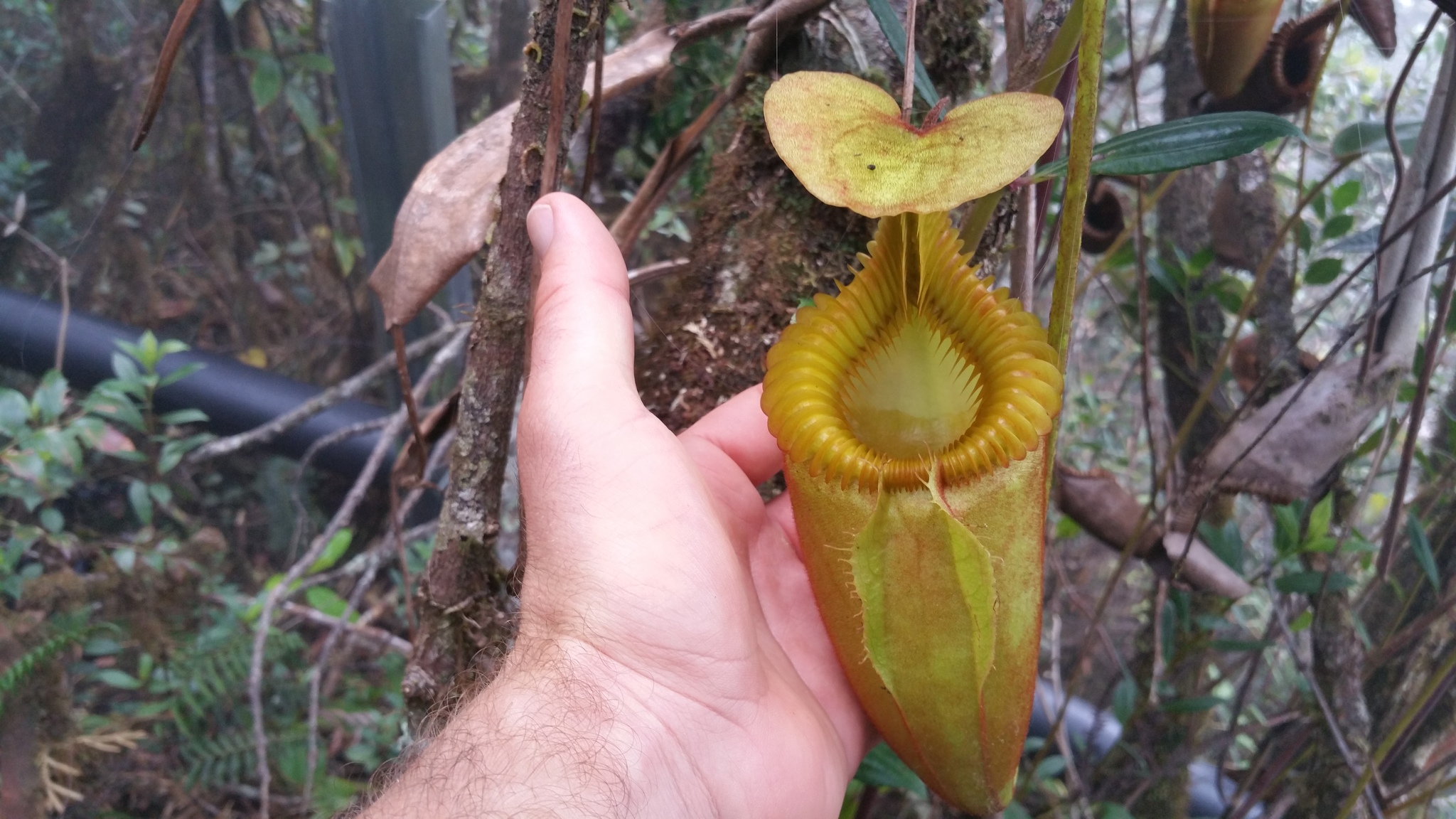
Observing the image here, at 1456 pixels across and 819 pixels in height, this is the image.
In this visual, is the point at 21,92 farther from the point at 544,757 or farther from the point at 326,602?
the point at 544,757

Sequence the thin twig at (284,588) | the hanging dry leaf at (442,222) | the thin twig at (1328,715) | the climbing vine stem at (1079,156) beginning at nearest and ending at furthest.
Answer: the climbing vine stem at (1079,156) < the hanging dry leaf at (442,222) < the thin twig at (1328,715) < the thin twig at (284,588)

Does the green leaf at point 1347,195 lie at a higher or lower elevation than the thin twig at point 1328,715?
higher

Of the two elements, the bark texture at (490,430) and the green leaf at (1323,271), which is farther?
the green leaf at (1323,271)

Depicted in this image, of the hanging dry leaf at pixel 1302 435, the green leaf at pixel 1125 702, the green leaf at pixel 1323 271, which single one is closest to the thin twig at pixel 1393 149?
the hanging dry leaf at pixel 1302 435

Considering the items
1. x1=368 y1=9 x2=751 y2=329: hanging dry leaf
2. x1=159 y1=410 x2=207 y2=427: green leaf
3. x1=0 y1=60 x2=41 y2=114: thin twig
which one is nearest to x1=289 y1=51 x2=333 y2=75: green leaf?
x1=0 y1=60 x2=41 y2=114: thin twig

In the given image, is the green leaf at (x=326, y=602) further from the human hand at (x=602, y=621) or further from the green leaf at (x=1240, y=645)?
the green leaf at (x=1240, y=645)

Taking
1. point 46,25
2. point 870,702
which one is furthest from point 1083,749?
point 46,25

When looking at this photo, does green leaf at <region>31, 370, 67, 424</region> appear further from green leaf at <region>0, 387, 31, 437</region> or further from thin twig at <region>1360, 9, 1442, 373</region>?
thin twig at <region>1360, 9, 1442, 373</region>
